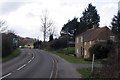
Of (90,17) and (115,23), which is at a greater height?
(90,17)

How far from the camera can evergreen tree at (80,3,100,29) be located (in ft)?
297

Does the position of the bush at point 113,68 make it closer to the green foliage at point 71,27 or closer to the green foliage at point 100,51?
the green foliage at point 100,51

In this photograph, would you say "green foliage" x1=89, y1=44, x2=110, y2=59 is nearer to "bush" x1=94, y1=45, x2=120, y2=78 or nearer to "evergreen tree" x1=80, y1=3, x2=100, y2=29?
"bush" x1=94, y1=45, x2=120, y2=78

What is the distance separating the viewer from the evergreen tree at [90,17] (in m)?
90.5

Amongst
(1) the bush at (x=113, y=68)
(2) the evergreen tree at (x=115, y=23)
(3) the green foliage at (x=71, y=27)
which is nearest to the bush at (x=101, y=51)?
(2) the evergreen tree at (x=115, y=23)

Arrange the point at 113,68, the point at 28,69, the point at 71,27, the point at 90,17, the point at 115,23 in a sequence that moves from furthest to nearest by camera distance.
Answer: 1. the point at 71,27
2. the point at 90,17
3. the point at 115,23
4. the point at 28,69
5. the point at 113,68

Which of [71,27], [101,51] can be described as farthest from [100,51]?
[71,27]

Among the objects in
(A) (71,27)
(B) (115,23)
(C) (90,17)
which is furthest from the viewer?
(A) (71,27)

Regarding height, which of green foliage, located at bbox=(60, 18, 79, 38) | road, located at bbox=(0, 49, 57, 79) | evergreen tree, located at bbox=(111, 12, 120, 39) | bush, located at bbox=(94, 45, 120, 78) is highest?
green foliage, located at bbox=(60, 18, 79, 38)

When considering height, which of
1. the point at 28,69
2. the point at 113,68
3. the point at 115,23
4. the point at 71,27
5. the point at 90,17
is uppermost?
the point at 90,17

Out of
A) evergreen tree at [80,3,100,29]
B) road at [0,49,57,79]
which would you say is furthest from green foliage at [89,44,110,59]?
evergreen tree at [80,3,100,29]

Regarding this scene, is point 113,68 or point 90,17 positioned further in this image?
point 90,17

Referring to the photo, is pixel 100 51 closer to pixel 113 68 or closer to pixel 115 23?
pixel 115 23

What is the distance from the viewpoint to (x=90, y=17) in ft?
300
